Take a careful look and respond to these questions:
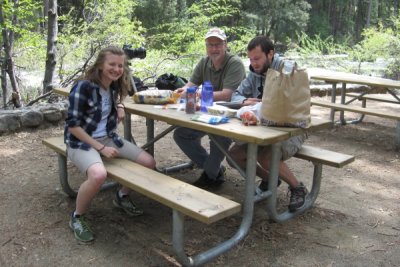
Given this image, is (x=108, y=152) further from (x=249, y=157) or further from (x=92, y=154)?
(x=249, y=157)

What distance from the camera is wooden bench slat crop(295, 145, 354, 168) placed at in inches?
117

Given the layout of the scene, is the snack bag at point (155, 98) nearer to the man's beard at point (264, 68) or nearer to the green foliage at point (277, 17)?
the man's beard at point (264, 68)

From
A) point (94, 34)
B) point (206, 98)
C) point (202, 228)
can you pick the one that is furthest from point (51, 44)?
point (202, 228)

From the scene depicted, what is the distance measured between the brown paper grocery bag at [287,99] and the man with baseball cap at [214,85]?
0.74 metres

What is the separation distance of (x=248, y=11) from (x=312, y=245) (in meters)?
31.8

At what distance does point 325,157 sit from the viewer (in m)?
3.05

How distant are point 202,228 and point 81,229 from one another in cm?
79

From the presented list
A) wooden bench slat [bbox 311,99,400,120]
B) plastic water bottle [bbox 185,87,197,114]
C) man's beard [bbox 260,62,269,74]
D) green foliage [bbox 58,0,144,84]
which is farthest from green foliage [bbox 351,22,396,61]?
plastic water bottle [bbox 185,87,197,114]

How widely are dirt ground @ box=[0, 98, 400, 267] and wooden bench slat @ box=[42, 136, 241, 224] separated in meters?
0.43

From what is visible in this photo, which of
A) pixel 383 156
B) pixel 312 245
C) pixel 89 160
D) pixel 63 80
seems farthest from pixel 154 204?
pixel 63 80

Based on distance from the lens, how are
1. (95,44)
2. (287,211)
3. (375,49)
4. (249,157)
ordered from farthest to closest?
(375,49) → (95,44) → (287,211) → (249,157)

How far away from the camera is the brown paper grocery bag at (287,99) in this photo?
8.42 feet

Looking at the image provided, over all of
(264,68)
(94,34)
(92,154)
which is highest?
(94,34)

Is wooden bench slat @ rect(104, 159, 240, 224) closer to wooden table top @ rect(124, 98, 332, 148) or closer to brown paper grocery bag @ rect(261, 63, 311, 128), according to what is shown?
wooden table top @ rect(124, 98, 332, 148)
